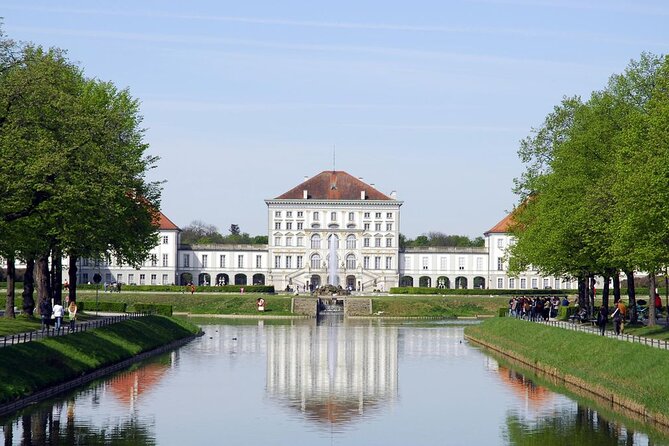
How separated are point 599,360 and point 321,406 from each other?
1077 cm

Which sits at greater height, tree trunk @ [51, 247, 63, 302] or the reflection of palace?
tree trunk @ [51, 247, 63, 302]

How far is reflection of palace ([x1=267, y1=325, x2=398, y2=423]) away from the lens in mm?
39000

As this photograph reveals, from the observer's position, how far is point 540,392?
42.1m

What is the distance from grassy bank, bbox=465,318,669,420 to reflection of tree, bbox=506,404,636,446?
141 cm

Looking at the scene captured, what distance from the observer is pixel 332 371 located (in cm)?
4941

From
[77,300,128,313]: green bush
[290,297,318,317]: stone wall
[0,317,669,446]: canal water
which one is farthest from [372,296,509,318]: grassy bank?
[0,317,669,446]: canal water

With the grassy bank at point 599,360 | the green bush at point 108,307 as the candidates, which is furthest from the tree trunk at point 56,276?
the green bush at point 108,307

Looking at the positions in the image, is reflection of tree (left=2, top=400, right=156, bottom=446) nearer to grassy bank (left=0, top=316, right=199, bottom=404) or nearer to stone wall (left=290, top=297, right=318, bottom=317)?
grassy bank (left=0, top=316, right=199, bottom=404)

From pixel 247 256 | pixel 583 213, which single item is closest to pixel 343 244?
pixel 247 256

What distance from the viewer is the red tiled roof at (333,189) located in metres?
152

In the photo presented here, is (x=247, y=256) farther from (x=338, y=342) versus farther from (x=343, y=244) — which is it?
(x=338, y=342)

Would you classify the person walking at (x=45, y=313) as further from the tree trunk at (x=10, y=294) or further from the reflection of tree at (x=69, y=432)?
the reflection of tree at (x=69, y=432)

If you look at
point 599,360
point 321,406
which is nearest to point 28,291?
point 321,406

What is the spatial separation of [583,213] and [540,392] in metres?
15.9
